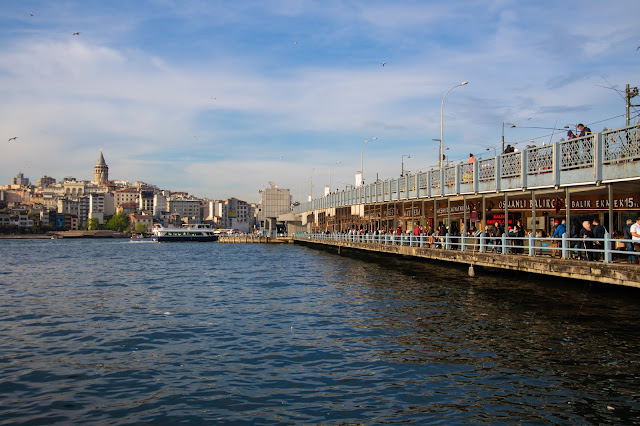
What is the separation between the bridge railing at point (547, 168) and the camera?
63.3 ft

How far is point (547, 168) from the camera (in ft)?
79.0

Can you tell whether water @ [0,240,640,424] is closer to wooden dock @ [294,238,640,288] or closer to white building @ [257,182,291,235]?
wooden dock @ [294,238,640,288]

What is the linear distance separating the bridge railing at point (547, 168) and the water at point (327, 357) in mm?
4162

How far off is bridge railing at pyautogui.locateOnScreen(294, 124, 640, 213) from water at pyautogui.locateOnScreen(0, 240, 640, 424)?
13.7 feet

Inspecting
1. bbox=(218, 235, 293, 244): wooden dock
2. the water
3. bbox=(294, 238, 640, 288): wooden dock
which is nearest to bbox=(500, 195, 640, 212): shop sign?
the water

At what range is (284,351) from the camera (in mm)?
14531

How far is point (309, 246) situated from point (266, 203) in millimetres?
32961

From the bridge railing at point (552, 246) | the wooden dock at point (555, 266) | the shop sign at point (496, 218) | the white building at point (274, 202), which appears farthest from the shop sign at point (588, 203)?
the white building at point (274, 202)

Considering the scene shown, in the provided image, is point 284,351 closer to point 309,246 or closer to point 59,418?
point 59,418

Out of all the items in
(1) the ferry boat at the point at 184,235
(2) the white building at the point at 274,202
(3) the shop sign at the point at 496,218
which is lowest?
(1) the ferry boat at the point at 184,235

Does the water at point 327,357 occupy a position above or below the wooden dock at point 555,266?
below

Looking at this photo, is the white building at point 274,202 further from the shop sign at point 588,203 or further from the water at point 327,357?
the water at point 327,357

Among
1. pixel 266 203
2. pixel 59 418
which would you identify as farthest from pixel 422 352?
pixel 266 203

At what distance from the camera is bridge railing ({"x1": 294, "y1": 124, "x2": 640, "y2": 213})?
760 inches
